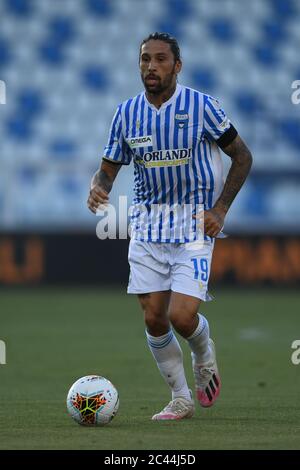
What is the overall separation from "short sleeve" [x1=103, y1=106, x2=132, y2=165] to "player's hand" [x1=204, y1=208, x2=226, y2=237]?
2.15ft

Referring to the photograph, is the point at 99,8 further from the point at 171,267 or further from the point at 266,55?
the point at 171,267

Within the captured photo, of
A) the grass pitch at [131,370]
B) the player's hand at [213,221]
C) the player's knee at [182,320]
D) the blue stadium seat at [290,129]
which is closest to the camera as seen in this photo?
the grass pitch at [131,370]

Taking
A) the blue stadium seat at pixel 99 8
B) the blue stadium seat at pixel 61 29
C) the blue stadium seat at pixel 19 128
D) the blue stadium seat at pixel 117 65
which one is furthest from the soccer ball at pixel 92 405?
the blue stadium seat at pixel 99 8

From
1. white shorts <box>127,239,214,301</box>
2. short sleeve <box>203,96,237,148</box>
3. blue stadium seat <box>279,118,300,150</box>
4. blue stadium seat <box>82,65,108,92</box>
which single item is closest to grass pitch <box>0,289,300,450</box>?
white shorts <box>127,239,214,301</box>

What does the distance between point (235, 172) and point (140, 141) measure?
1.99 feet

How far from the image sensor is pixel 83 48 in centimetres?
2295

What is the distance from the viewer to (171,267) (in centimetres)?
692

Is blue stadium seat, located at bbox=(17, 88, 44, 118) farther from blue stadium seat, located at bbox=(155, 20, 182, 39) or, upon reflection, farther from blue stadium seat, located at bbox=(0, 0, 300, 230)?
blue stadium seat, located at bbox=(155, 20, 182, 39)

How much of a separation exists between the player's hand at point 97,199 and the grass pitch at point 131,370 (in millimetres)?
1266

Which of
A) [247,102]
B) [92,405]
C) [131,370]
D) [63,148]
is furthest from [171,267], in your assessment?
[247,102]

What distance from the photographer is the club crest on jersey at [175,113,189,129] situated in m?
6.82

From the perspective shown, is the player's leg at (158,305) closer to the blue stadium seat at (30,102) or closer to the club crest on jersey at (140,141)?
the club crest on jersey at (140,141)

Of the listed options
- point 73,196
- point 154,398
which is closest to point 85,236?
point 73,196

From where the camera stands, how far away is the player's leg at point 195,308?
264 inches
